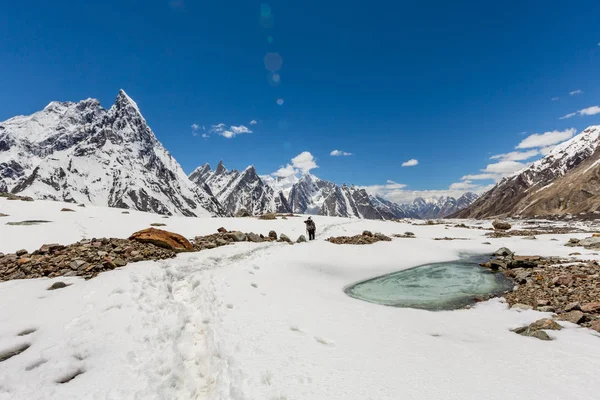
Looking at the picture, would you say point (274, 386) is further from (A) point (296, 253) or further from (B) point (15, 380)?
(A) point (296, 253)

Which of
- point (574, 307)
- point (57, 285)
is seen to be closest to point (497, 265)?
point (574, 307)

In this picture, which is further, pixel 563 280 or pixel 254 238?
pixel 254 238

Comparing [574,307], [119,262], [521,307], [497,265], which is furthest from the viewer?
[497,265]

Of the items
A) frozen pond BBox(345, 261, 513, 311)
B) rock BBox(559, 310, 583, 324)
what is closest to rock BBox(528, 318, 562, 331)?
rock BBox(559, 310, 583, 324)

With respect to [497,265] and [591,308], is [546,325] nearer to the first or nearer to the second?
[591,308]

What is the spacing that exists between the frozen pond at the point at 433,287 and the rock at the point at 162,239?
462 inches

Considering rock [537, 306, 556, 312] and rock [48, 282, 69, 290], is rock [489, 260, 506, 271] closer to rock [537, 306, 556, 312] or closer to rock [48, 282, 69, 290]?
rock [537, 306, 556, 312]

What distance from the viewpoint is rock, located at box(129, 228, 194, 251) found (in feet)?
60.7

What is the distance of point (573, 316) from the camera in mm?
10062

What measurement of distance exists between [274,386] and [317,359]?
150cm

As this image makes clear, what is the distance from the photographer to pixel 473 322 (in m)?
10.6

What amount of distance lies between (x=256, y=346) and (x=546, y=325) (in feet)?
32.1

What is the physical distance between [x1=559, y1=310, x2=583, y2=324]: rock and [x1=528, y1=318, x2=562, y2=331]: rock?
95cm

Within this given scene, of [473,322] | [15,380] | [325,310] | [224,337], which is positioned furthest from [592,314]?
[15,380]
